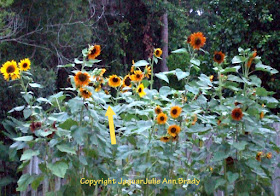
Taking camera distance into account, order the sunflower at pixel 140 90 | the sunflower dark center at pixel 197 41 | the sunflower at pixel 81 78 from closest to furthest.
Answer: the sunflower at pixel 81 78 → the sunflower dark center at pixel 197 41 → the sunflower at pixel 140 90

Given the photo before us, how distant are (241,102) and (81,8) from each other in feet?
22.9

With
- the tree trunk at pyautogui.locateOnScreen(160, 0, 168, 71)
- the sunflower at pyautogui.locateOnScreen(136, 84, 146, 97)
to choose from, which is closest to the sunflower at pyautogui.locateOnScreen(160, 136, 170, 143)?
the sunflower at pyautogui.locateOnScreen(136, 84, 146, 97)

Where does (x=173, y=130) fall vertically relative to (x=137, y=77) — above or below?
below

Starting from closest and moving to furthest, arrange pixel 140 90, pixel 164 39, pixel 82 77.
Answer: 1. pixel 82 77
2. pixel 140 90
3. pixel 164 39

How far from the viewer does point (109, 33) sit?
1103 cm

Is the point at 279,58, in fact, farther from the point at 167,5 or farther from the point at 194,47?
the point at 167,5

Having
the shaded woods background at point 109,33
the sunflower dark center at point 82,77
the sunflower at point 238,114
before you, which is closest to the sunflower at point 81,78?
the sunflower dark center at point 82,77

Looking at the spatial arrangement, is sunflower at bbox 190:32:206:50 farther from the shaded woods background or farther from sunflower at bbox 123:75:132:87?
the shaded woods background

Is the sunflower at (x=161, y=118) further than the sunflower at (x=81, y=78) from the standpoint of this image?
Yes

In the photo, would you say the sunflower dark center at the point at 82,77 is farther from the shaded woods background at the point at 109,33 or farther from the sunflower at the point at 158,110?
the shaded woods background at the point at 109,33

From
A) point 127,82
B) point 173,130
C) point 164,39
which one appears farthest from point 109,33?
point 173,130

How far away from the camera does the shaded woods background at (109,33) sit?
5789mm

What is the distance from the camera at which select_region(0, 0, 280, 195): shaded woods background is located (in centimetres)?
579

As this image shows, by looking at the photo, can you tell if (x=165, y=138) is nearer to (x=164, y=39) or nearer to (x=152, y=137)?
(x=152, y=137)
